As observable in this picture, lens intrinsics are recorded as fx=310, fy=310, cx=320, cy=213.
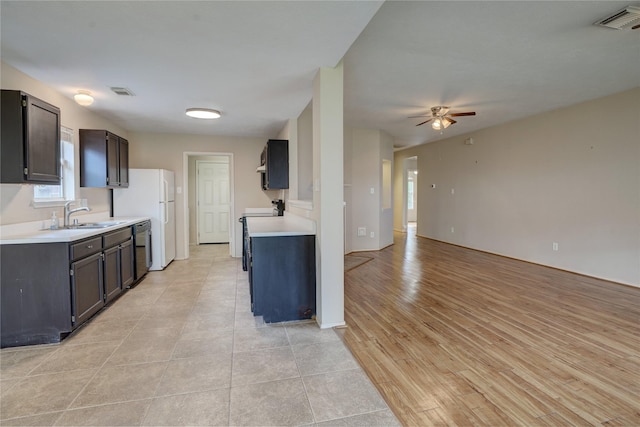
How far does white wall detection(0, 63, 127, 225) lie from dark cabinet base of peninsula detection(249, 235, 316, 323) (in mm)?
2171

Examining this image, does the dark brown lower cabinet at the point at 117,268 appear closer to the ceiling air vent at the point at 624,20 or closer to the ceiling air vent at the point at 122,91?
the ceiling air vent at the point at 122,91

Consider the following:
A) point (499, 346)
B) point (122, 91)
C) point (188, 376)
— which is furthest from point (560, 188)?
point (122, 91)

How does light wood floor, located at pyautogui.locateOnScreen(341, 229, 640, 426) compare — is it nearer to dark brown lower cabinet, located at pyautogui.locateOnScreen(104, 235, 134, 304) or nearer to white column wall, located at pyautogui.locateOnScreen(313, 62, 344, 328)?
white column wall, located at pyautogui.locateOnScreen(313, 62, 344, 328)

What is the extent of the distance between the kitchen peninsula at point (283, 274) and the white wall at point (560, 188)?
4208 mm

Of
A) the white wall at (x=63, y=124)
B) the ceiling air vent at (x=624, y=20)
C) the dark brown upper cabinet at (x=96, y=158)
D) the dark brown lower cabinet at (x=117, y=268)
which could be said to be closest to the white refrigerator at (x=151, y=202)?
the white wall at (x=63, y=124)

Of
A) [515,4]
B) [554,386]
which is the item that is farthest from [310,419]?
[515,4]

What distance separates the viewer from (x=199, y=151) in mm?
5848

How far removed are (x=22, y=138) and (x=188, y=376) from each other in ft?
7.65

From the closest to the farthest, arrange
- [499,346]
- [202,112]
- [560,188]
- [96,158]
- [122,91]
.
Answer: [499,346], [122,91], [96,158], [202,112], [560,188]

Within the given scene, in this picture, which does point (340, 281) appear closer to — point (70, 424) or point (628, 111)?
point (70, 424)

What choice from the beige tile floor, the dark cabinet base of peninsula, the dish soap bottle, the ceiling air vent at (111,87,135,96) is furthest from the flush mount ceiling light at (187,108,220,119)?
the beige tile floor

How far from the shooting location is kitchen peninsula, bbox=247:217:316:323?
2.84 meters

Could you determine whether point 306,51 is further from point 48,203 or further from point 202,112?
point 48,203

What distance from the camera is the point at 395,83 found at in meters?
3.63
